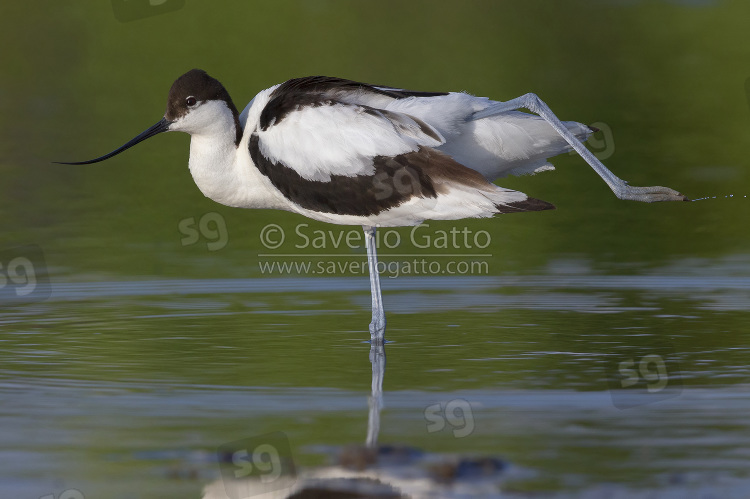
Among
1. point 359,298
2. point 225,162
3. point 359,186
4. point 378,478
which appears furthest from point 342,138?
point 378,478

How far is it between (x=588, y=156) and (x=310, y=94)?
1666 millimetres

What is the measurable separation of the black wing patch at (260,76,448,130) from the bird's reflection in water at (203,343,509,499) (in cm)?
Result: 304

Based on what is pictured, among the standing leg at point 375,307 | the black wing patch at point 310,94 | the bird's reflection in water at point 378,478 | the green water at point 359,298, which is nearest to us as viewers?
the bird's reflection in water at point 378,478

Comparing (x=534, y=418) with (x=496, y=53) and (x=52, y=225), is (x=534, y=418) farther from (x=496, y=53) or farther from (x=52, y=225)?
(x=496, y=53)

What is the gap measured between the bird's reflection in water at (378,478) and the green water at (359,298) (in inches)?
3.9

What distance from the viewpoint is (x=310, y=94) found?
8281mm

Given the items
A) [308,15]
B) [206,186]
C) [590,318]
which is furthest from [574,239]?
[308,15]

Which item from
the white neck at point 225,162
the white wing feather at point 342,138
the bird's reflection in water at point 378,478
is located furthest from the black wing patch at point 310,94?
the bird's reflection in water at point 378,478

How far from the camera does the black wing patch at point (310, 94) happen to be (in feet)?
27.1

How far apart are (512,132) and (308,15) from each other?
17.3m

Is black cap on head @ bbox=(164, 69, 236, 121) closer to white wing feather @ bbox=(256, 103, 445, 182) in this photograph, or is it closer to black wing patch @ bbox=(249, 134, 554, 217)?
black wing patch @ bbox=(249, 134, 554, 217)

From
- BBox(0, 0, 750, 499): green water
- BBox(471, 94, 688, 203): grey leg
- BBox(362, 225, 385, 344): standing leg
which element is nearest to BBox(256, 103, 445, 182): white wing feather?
BBox(471, 94, 688, 203): grey leg

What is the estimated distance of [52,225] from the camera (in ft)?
44.0

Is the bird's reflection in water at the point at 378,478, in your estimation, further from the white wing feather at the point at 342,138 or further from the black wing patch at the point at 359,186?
the white wing feather at the point at 342,138
